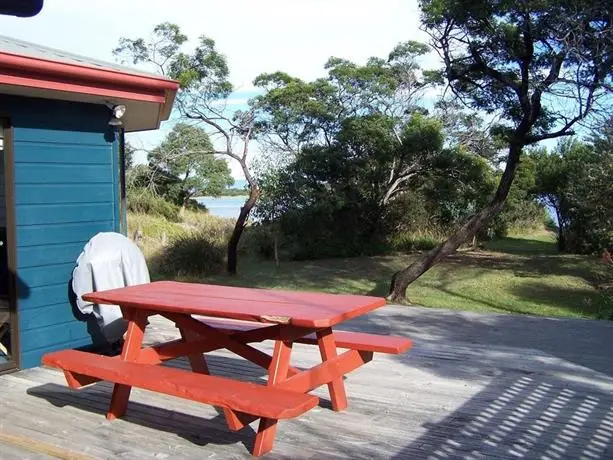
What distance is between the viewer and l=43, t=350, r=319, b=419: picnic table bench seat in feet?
8.42

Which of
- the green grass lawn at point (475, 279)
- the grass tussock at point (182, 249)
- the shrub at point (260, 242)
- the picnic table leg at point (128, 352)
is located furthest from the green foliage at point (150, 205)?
the picnic table leg at point (128, 352)

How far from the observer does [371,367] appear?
4668mm

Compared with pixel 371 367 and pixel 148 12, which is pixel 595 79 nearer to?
pixel 371 367

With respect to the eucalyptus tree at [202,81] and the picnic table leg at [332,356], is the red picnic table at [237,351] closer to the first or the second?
the picnic table leg at [332,356]

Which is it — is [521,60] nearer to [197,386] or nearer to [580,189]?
[580,189]

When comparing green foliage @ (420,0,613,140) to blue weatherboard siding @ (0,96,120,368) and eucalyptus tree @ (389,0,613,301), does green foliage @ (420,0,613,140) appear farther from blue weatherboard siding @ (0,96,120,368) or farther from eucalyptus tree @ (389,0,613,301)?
blue weatherboard siding @ (0,96,120,368)

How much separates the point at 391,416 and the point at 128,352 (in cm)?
155

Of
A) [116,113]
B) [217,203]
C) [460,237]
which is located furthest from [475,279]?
[217,203]

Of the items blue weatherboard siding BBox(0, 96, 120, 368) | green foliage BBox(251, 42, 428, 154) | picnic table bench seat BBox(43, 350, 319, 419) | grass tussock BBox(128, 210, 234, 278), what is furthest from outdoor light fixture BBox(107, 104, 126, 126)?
green foliage BBox(251, 42, 428, 154)

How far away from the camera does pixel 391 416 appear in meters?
3.56

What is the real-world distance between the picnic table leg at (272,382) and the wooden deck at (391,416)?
0.32 ft

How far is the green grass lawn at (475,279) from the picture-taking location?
10172 mm

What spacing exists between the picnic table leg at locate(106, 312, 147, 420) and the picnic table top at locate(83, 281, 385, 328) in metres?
0.12

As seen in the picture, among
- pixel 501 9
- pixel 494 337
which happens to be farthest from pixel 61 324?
pixel 501 9
